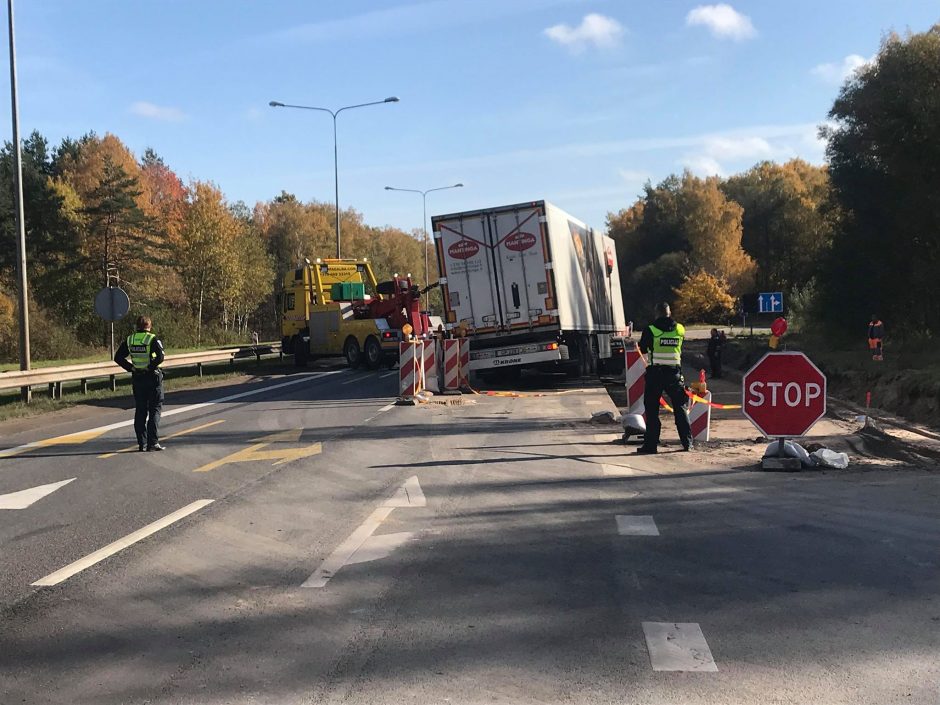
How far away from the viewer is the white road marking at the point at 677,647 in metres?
4.15

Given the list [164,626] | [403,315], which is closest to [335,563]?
[164,626]

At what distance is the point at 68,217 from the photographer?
51.4 metres

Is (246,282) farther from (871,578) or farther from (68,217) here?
(871,578)

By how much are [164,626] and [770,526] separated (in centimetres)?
456

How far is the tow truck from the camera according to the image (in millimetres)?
28328

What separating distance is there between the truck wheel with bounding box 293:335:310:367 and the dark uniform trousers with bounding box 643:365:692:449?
70.6ft

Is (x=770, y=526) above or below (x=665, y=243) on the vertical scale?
below

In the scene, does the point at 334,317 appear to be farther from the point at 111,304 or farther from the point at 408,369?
the point at 408,369

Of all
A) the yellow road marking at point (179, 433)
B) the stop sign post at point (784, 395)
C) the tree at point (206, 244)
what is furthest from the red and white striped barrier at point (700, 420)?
the tree at point (206, 244)

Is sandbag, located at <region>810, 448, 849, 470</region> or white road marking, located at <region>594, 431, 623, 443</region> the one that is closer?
sandbag, located at <region>810, 448, 849, 470</region>

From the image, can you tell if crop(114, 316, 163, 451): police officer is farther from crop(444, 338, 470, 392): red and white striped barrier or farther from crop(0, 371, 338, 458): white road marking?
crop(444, 338, 470, 392): red and white striped barrier

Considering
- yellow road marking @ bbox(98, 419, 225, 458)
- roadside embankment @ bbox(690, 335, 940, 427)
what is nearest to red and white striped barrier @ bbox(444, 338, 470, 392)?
yellow road marking @ bbox(98, 419, 225, 458)

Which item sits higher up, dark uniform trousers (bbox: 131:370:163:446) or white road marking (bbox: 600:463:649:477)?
dark uniform trousers (bbox: 131:370:163:446)

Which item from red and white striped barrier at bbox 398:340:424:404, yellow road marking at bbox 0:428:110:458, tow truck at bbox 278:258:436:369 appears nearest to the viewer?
yellow road marking at bbox 0:428:110:458
